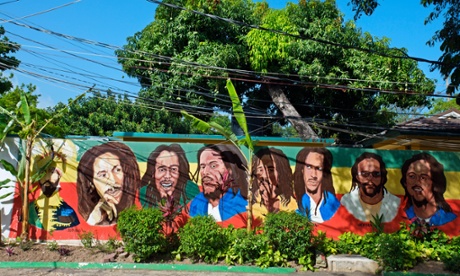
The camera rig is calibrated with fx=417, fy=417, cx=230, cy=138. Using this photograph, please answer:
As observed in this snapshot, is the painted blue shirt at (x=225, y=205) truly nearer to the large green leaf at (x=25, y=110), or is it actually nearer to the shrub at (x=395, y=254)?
the shrub at (x=395, y=254)

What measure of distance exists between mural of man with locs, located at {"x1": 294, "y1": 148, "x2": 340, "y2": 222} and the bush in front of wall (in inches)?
53.8

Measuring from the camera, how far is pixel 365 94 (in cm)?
1617

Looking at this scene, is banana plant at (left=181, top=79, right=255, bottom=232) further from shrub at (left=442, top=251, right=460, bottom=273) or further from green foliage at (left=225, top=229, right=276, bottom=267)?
shrub at (left=442, top=251, right=460, bottom=273)

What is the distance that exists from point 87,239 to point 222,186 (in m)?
3.26

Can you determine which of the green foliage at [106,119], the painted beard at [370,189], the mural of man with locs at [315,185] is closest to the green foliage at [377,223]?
the painted beard at [370,189]

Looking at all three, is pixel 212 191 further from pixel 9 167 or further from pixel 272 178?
pixel 9 167

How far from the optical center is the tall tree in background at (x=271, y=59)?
1464 centimetres

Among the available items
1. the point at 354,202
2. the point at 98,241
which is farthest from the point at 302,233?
the point at 98,241

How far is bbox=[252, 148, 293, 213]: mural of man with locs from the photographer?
9.86m

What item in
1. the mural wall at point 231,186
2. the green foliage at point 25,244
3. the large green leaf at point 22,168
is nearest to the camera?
the green foliage at point 25,244

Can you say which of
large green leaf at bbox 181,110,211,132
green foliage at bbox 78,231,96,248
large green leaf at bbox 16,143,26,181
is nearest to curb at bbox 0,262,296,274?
green foliage at bbox 78,231,96,248

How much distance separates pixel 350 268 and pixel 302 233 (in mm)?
1157

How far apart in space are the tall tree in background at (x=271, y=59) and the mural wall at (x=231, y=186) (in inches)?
170

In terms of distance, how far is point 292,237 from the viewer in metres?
8.31
